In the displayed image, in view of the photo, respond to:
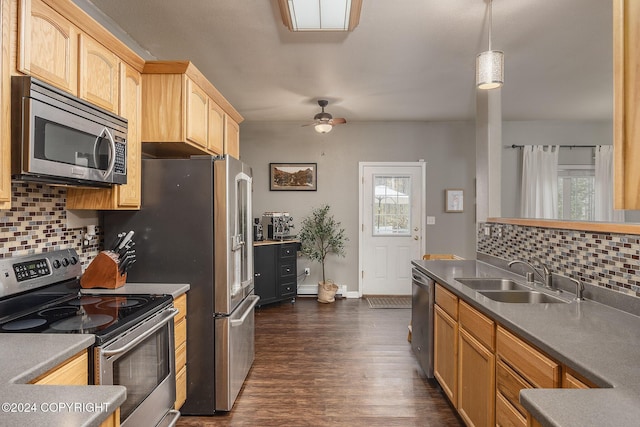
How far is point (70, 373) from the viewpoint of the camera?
1227mm

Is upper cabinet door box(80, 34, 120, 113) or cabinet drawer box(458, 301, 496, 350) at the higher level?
upper cabinet door box(80, 34, 120, 113)

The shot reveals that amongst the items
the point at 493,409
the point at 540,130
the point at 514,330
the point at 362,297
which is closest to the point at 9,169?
the point at 514,330

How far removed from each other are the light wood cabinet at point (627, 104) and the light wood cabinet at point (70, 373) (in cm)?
168

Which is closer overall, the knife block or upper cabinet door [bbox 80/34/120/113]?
upper cabinet door [bbox 80/34/120/113]

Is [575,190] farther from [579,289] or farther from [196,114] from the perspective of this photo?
→ [196,114]

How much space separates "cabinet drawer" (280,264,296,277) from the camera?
4.75 metres

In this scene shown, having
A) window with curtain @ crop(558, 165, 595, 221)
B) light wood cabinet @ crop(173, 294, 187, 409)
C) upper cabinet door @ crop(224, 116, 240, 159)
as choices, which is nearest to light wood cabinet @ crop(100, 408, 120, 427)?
light wood cabinet @ crop(173, 294, 187, 409)

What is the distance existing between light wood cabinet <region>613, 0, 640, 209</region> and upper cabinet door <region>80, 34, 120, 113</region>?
2019 millimetres

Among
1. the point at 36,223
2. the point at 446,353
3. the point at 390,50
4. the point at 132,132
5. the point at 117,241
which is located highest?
the point at 390,50

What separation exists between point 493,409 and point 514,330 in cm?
47

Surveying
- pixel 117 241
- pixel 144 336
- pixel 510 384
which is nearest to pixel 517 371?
pixel 510 384

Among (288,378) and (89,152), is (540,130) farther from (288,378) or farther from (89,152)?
(89,152)

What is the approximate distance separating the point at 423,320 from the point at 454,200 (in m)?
2.96

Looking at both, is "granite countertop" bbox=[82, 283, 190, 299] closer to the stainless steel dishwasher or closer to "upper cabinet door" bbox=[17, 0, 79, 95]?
"upper cabinet door" bbox=[17, 0, 79, 95]
